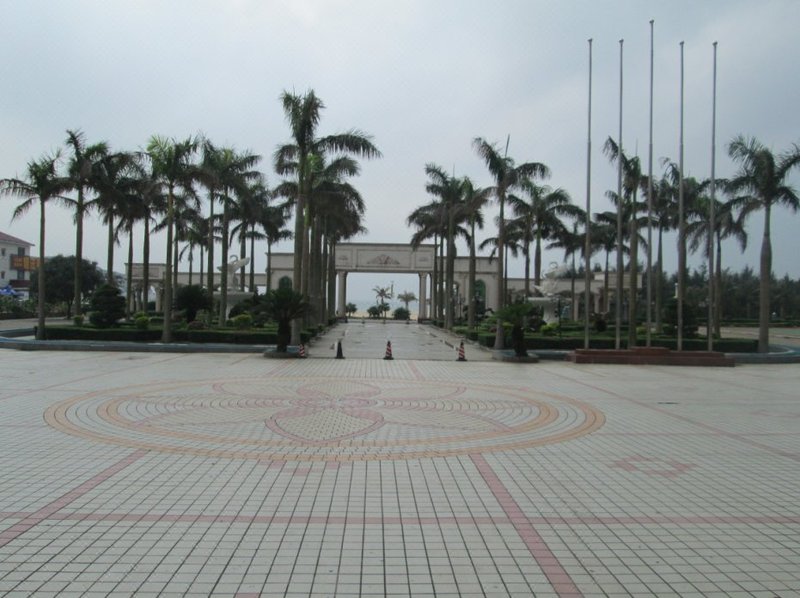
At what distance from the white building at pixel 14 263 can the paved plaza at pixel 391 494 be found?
7586cm

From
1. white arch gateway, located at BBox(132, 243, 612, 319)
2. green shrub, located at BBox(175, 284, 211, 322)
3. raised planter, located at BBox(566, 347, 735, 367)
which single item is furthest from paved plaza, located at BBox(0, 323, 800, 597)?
white arch gateway, located at BBox(132, 243, 612, 319)

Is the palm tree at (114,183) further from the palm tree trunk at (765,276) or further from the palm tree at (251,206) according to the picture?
the palm tree trunk at (765,276)

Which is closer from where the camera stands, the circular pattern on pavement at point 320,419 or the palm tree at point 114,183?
the circular pattern on pavement at point 320,419

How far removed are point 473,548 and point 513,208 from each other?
109ft

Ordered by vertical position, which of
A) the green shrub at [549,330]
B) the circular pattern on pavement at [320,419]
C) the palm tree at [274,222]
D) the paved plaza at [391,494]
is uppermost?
the palm tree at [274,222]

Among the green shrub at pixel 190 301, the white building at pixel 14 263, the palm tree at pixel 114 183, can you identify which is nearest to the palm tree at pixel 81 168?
the palm tree at pixel 114 183

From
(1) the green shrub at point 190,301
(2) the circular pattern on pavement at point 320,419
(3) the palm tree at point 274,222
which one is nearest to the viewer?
(2) the circular pattern on pavement at point 320,419

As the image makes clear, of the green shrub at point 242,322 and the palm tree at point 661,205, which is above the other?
the palm tree at point 661,205

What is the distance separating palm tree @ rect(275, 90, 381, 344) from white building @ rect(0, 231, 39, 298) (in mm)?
64350

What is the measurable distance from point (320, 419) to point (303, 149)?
15.9 meters

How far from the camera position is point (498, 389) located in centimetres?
1409

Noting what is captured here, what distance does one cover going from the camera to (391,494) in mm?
6176

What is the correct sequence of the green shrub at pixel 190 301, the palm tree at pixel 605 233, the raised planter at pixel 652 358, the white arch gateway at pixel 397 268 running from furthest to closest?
the white arch gateway at pixel 397 268, the palm tree at pixel 605 233, the green shrub at pixel 190 301, the raised planter at pixel 652 358

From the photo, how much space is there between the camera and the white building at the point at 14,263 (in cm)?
7838
